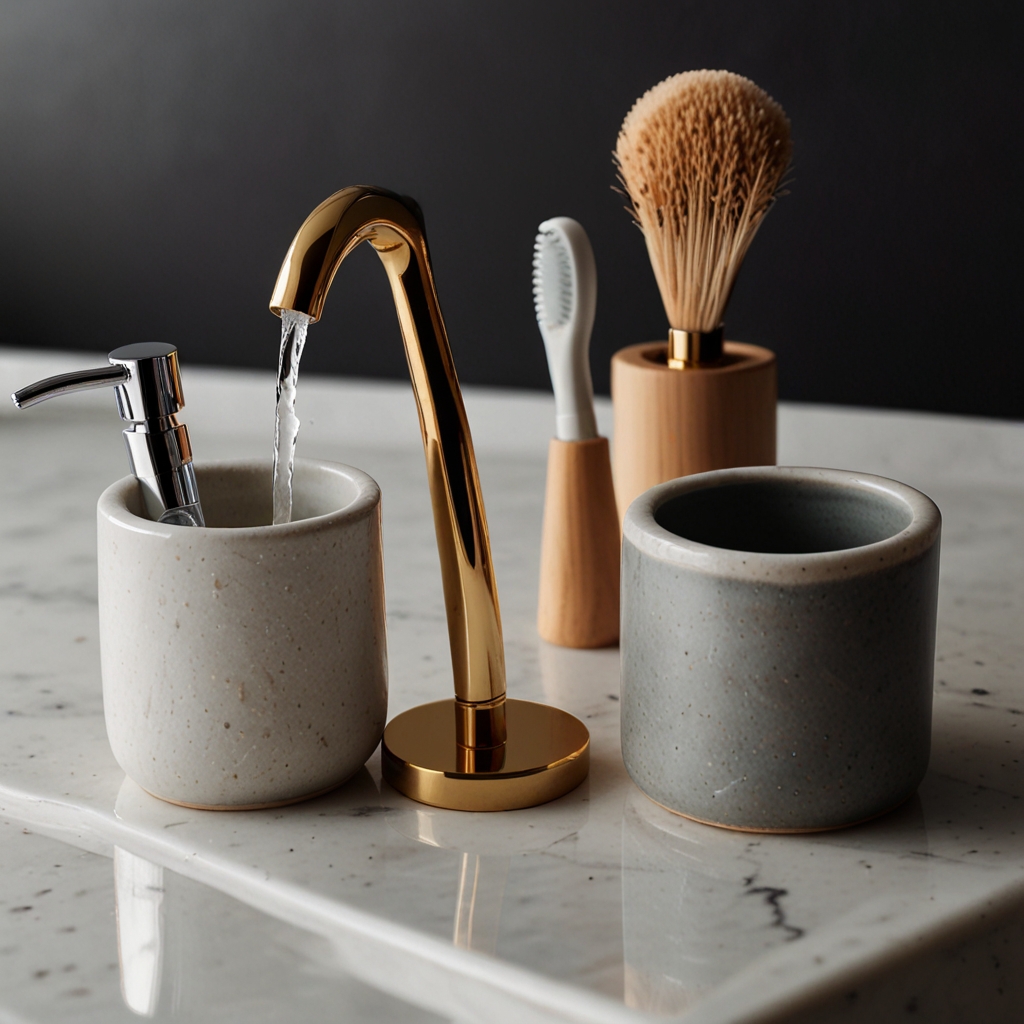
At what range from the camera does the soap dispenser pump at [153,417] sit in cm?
50

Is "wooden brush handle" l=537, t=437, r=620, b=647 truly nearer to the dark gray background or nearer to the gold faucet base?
the gold faucet base

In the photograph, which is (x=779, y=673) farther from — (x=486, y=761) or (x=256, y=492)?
(x=256, y=492)

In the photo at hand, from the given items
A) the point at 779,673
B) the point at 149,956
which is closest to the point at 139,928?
the point at 149,956

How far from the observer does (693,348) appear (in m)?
0.70

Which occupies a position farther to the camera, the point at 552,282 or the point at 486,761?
the point at 552,282

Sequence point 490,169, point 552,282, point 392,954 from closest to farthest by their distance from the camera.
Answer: point 392,954 < point 552,282 < point 490,169

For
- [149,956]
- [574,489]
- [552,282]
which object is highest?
[552,282]

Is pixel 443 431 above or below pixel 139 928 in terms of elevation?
above

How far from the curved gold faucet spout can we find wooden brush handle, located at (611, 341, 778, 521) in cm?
16

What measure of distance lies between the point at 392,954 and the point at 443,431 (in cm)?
21

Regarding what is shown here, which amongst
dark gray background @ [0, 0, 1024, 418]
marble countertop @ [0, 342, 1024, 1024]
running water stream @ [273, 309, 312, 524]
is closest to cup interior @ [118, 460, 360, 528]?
running water stream @ [273, 309, 312, 524]

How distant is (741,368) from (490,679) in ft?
0.79

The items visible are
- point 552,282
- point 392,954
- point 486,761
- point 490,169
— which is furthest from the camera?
point 490,169

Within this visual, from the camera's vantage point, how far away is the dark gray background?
1030mm
